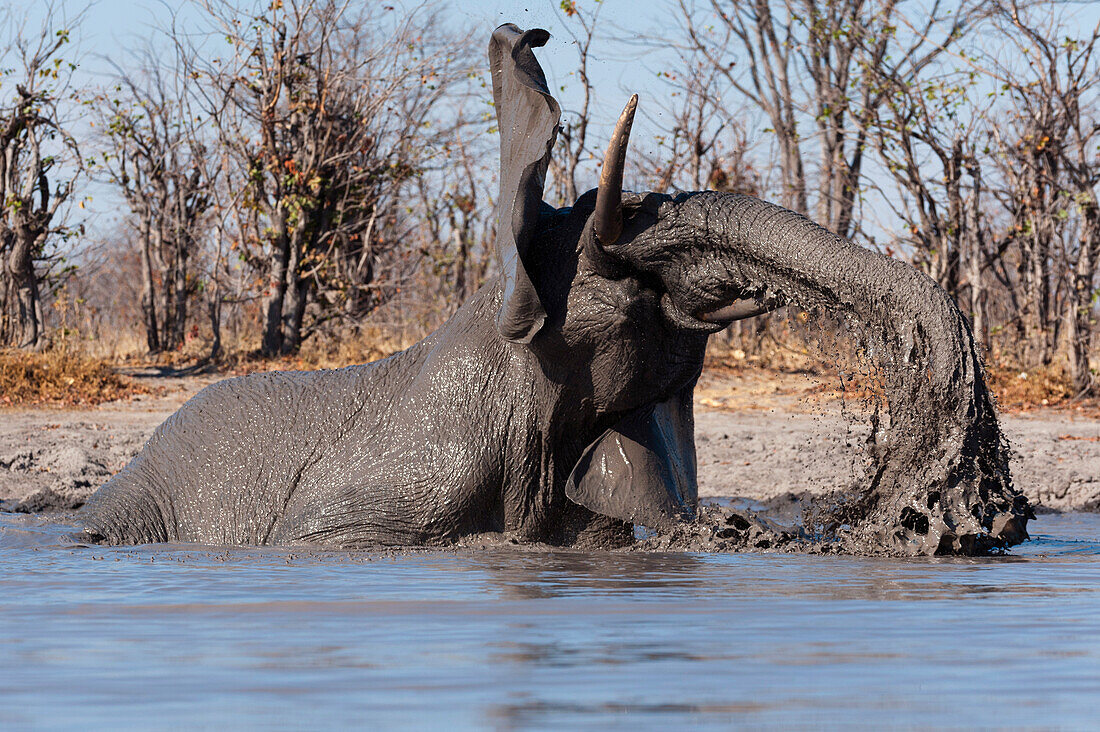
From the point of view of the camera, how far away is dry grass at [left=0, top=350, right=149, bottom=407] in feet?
40.2

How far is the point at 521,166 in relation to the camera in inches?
162

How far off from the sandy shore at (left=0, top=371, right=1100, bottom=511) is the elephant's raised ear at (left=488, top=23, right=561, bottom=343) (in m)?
2.37

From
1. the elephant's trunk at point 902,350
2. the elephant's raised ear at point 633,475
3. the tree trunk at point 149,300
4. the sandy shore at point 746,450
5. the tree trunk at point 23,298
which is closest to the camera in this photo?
the elephant's trunk at point 902,350

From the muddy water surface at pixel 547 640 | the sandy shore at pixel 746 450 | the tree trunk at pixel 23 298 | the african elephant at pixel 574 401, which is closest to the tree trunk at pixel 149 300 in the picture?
the tree trunk at pixel 23 298

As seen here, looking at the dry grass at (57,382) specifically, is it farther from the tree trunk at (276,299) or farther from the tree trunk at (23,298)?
the tree trunk at (276,299)

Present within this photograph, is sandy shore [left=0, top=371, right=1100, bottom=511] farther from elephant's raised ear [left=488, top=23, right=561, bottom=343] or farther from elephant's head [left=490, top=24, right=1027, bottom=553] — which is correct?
elephant's raised ear [left=488, top=23, right=561, bottom=343]

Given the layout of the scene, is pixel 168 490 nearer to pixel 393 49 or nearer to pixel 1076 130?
pixel 1076 130

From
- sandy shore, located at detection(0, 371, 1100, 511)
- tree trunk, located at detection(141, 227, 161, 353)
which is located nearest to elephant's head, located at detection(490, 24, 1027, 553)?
sandy shore, located at detection(0, 371, 1100, 511)

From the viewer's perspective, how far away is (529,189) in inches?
159

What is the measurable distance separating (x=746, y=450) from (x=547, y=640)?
6.77 metres

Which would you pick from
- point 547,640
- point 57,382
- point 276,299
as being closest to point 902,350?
point 547,640

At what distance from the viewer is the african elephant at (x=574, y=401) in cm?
390

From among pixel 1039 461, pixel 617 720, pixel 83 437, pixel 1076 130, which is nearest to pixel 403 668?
pixel 617 720

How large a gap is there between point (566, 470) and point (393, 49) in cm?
1391
